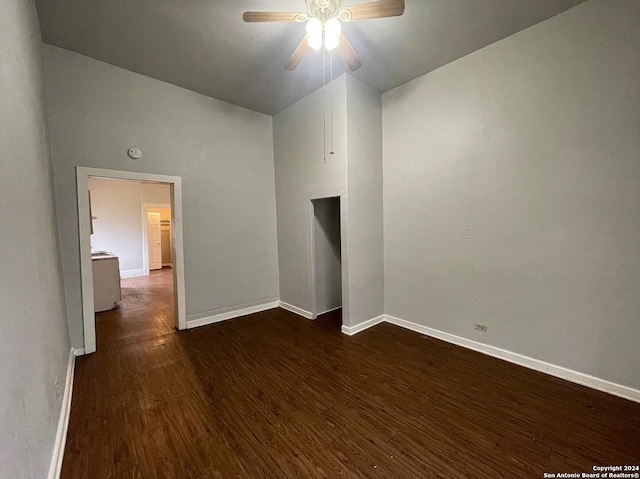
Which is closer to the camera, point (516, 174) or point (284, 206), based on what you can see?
point (516, 174)

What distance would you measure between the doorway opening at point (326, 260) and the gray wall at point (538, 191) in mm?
1275

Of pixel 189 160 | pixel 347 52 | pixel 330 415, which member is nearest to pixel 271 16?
pixel 347 52

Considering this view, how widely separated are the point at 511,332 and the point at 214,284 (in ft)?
12.5

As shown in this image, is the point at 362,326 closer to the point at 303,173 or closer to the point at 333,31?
the point at 303,173

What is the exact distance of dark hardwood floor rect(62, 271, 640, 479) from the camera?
1.55 m

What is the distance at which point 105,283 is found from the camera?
456 cm

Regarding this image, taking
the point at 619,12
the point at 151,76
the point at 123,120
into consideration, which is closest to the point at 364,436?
the point at 619,12

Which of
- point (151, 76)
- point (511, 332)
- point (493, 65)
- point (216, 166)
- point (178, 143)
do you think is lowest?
point (511, 332)

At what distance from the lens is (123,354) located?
291 cm

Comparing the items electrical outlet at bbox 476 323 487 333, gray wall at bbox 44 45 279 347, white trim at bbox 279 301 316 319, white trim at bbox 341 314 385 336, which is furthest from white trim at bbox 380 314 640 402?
gray wall at bbox 44 45 279 347

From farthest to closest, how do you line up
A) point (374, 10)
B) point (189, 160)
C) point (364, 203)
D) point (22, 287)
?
point (189, 160)
point (364, 203)
point (374, 10)
point (22, 287)

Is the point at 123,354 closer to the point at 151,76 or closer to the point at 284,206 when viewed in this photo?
the point at 284,206

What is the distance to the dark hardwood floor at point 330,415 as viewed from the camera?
61.2 inches

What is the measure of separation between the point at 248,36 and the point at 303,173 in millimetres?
1777
